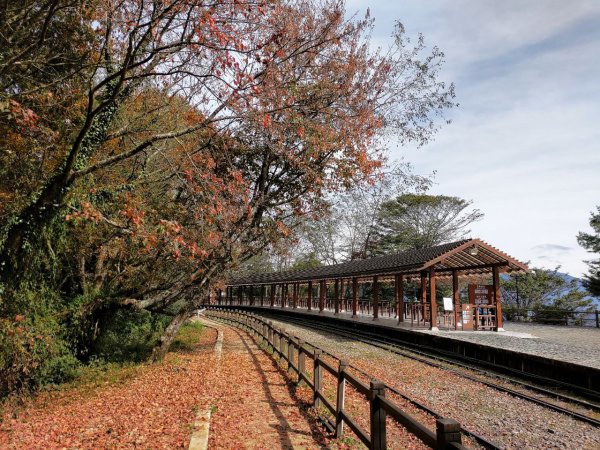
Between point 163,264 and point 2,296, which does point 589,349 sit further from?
point 2,296

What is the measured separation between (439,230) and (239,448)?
136 feet

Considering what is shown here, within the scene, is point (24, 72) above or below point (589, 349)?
above

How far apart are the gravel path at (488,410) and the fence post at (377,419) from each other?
10.7ft

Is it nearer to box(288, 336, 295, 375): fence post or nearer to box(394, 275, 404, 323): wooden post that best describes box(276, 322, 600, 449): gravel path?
box(288, 336, 295, 375): fence post

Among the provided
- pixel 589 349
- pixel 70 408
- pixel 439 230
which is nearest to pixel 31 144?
pixel 70 408

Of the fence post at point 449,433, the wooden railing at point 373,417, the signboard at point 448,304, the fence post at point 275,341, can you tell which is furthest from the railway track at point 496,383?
the fence post at point 449,433

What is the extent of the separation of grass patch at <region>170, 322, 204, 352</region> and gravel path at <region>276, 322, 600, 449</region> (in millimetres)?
7732

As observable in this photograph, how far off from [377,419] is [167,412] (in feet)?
15.4

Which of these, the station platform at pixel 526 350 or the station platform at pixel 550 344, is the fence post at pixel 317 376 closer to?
the station platform at pixel 526 350

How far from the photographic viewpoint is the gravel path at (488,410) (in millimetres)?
7202

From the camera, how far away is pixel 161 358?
558 inches

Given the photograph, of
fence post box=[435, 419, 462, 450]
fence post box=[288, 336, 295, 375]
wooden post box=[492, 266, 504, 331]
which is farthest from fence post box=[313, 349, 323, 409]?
wooden post box=[492, 266, 504, 331]

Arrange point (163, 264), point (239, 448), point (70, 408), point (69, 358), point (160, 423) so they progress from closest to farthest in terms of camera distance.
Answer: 1. point (239, 448)
2. point (160, 423)
3. point (70, 408)
4. point (69, 358)
5. point (163, 264)

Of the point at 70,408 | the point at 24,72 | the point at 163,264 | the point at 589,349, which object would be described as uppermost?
the point at 24,72
